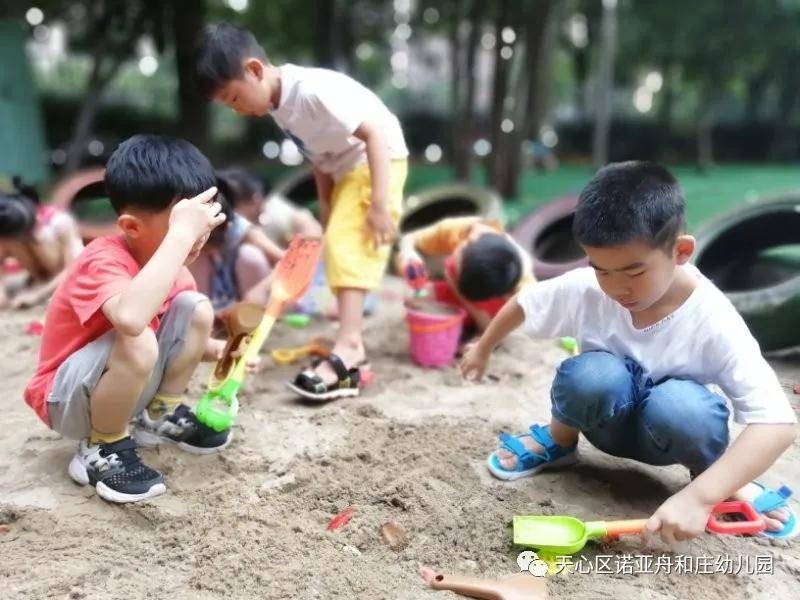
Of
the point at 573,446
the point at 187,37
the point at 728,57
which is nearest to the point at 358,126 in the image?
the point at 573,446

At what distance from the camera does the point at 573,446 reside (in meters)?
1.89

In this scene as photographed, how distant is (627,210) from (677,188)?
6.2 inches

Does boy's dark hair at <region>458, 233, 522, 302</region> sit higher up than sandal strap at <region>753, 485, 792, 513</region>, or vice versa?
boy's dark hair at <region>458, 233, 522, 302</region>

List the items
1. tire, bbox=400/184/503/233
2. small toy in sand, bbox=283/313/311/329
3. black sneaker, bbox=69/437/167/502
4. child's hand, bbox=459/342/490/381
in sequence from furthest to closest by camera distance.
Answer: tire, bbox=400/184/503/233 < small toy in sand, bbox=283/313/311/329 < child's hand, bbox=459/342/490/381 < black sneaker, bbox=69/437/167/502

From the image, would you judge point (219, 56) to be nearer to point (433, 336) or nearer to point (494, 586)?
point (433, 336)

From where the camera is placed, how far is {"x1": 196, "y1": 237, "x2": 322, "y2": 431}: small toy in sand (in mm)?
1877

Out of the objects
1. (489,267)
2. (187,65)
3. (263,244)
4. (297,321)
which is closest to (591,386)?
(489,267)

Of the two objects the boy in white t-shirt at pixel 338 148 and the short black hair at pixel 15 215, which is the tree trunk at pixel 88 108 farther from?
the boy in white t-shirt at pixel 338 148

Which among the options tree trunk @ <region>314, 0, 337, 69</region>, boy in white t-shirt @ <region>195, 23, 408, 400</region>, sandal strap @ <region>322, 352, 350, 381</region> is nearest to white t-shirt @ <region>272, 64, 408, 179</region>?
boy in white t-shirt @ <region>195, 23, 408, 400</region>

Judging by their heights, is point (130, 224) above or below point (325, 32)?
below

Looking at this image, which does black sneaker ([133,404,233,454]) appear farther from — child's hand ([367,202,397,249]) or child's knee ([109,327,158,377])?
child's hand ([367,202,397,249])

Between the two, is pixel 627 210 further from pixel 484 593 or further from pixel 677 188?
pixel 484 593

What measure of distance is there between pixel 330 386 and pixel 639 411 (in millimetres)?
1073

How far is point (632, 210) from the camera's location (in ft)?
4.68
